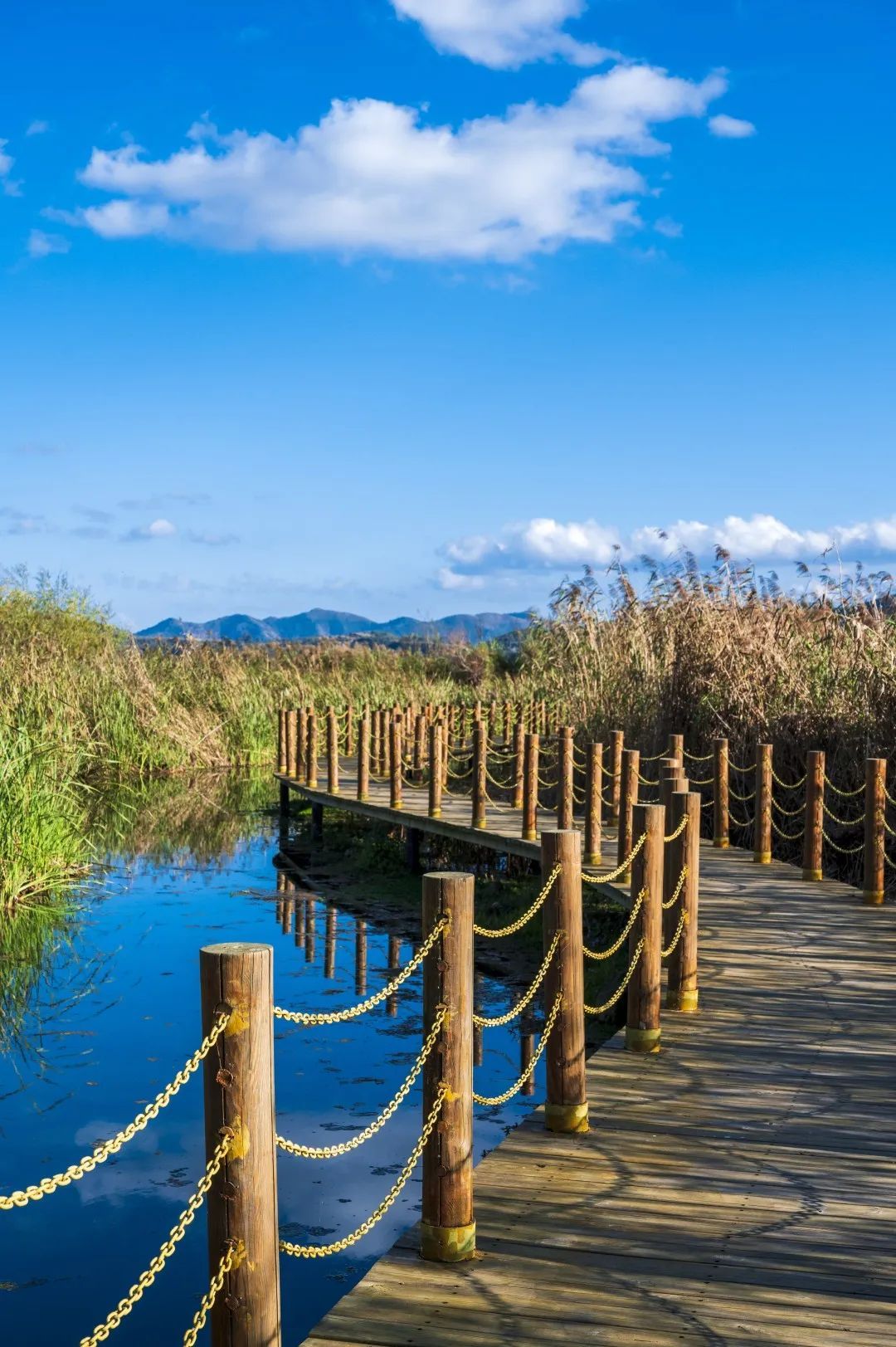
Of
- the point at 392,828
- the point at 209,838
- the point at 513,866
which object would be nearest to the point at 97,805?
the point at 209,838

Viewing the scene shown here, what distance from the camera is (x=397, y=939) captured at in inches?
506

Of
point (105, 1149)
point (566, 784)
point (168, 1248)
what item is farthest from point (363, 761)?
point (105, 1149)

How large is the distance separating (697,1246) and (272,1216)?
68.8 inches

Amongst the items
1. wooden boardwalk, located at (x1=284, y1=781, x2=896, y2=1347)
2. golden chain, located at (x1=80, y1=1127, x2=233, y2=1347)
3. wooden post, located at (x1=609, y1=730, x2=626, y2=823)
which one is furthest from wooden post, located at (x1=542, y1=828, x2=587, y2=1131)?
wooden post, located at (x1=609, y1=730, x2=626, y2=823)

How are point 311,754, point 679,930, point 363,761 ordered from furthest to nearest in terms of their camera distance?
1. point 311,754
2. point 363,761
3. point 679,930

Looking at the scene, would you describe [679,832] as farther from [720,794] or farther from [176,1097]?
[720,794]

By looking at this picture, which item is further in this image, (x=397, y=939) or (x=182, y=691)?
(x=182, y=691)

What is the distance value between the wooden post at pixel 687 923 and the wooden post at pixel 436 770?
23.4 ft

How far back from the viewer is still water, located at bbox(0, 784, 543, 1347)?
236 inches

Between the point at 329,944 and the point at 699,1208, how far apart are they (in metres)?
8.18

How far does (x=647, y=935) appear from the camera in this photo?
21.6ft

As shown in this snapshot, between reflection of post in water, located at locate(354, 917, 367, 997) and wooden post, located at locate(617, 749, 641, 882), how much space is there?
2.37m

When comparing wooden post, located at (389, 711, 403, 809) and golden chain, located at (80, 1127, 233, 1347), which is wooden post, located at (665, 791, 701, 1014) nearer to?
golden chain, located at (80, 1127, 233, 1347)

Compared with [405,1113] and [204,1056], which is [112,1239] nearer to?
[405,1113]
